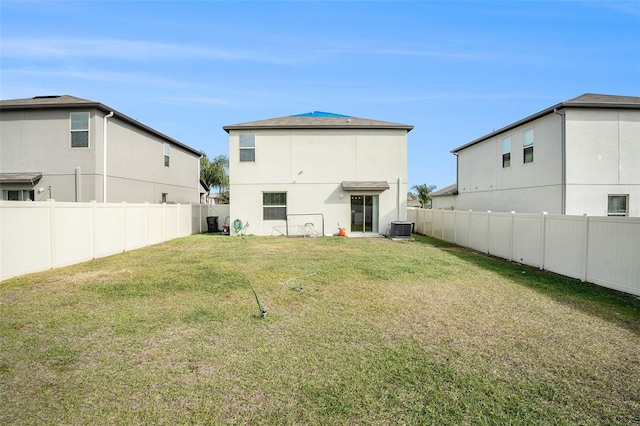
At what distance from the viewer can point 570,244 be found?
314 inches

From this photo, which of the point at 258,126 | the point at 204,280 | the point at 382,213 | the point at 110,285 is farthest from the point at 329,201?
the point at 110,285

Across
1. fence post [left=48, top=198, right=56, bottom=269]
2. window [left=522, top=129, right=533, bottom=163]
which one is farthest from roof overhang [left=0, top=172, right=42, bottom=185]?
window [left=522, top=129, right=533, bottom=163]

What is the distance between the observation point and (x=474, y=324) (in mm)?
4797

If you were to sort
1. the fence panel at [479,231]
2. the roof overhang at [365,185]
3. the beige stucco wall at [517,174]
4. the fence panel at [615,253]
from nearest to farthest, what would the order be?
the fence panel at [615,253] → the fence panel at [479,231] → the beige stucco wall at [517,174] → the roof overhang at [365,185]

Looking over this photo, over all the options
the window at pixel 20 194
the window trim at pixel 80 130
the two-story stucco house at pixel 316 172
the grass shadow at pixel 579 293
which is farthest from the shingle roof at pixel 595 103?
the window at pixel 20 194

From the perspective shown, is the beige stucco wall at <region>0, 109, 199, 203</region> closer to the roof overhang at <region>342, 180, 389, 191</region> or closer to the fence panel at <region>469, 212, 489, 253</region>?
the roof overhang at <region>342, 180, 389, 191</region>

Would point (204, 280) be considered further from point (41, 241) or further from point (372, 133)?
point (372, 133)

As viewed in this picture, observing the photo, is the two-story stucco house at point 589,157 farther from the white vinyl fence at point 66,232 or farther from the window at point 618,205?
the white vinyl fence at point 66,232

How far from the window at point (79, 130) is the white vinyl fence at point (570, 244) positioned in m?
17.6

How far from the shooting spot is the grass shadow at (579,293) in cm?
523

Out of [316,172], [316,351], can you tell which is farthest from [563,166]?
[316,351]

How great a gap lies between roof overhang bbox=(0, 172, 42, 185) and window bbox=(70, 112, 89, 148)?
207 centimetres

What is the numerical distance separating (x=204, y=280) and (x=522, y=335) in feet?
20.5

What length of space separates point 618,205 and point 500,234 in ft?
25.2
